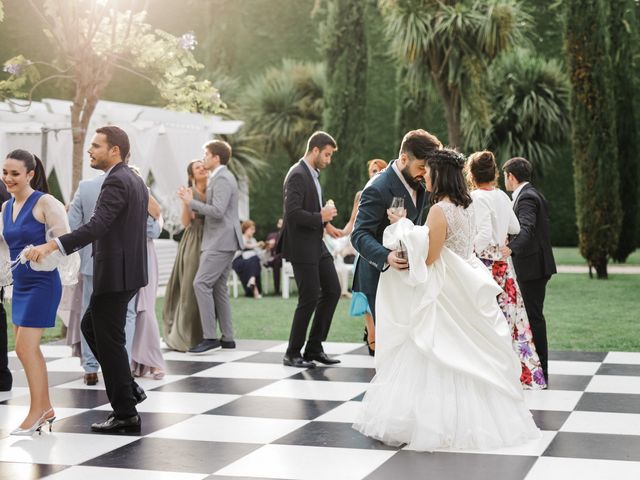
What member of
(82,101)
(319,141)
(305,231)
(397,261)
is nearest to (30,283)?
(397,261)

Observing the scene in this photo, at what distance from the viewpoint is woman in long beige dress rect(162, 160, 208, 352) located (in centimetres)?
859

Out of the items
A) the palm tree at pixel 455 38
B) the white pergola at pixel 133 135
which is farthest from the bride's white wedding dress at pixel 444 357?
the palm tree at pixel 455 38

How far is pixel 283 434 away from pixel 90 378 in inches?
81.6

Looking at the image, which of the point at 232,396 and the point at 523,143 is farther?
the point at 523,143

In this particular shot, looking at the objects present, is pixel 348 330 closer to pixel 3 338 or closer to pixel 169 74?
pixel 169 74

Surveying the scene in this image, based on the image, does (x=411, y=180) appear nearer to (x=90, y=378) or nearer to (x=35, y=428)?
(x=35, y=428)

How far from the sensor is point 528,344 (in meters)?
6.84

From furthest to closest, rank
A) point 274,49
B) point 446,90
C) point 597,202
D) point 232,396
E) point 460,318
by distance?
point 274,49
point 446,90
point 597,202
point 232,396
point 460,318

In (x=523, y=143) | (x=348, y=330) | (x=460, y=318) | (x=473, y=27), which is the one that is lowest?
(x=348, y=330)

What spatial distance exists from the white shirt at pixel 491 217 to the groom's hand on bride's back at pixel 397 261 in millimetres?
1480

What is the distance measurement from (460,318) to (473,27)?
12.1 meters

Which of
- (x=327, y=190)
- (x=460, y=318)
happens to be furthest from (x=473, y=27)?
(x=460, y=318)

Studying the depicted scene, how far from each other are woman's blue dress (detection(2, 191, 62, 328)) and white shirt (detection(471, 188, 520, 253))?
8.40 ft

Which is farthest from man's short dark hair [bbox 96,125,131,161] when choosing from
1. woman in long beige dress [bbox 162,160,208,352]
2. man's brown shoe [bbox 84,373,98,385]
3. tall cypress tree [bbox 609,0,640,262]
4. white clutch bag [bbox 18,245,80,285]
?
tall cypress tree [bbox 609,0,640,262]
